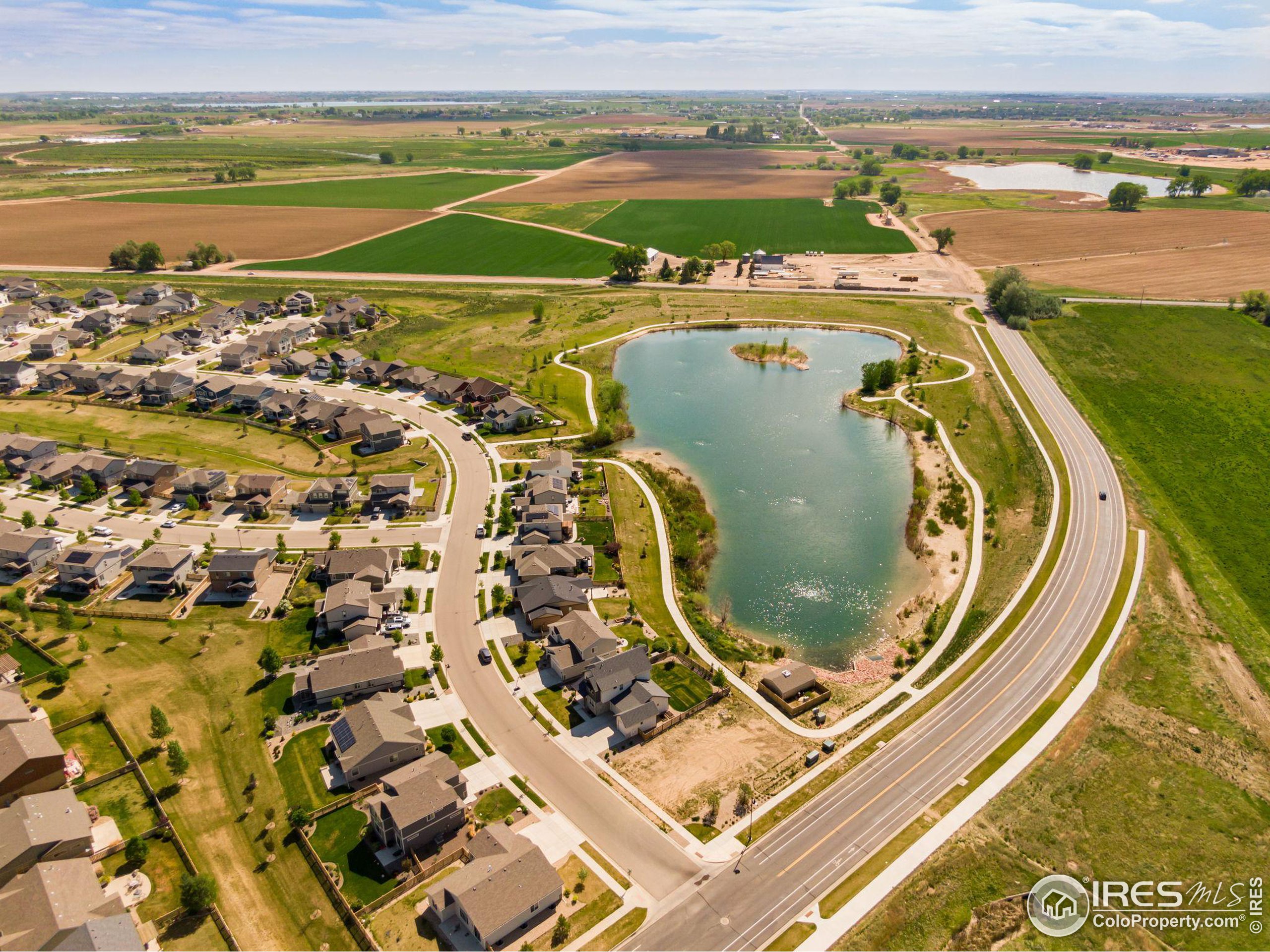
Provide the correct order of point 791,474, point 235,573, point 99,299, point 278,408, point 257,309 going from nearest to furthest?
1. point 235,573
2. point 791,474
3. point 278,408
4. point 257,309
5. point 99,299

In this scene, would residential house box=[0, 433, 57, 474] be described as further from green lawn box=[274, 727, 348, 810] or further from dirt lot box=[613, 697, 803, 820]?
dirt lot box=[613, 697, 803, 820]

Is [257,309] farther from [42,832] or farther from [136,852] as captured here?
[136,852]

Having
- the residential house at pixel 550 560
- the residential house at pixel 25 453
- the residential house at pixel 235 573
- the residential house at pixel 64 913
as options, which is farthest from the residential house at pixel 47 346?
the residential house at pixel 64 913

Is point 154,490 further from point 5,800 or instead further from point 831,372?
point 831,372

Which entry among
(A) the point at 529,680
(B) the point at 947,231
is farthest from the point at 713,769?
(B) the point at 947,231

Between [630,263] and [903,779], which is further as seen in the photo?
[630,263]

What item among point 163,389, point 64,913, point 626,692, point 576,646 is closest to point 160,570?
point 64,913
